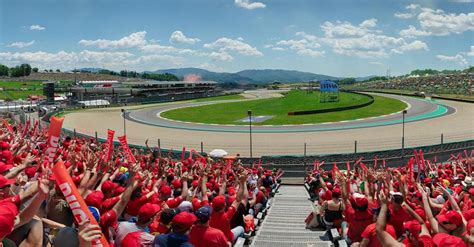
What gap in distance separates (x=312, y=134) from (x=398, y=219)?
97.4ft

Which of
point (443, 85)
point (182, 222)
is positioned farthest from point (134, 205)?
point (443, 85)

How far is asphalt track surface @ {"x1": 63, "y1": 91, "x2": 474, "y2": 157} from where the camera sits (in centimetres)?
2786

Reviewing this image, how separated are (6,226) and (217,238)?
7.69 feet

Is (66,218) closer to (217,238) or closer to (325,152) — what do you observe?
(217,238)

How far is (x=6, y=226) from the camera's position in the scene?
9.49 ft

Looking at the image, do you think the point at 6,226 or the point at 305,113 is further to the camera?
the point at 305,113

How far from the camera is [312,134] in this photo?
34781 mm

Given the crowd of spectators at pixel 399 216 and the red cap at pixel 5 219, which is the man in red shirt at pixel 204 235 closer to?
the crowd of spectators at pixel 399 216

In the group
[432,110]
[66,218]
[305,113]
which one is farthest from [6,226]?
[432,110]

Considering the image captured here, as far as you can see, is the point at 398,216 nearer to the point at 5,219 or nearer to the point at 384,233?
the point at 384,233

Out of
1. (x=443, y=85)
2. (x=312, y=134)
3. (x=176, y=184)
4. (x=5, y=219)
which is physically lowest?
(x=312, y=134)

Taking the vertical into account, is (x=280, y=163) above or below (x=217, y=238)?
below

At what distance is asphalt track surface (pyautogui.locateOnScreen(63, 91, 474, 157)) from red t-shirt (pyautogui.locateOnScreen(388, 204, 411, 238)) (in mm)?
20250

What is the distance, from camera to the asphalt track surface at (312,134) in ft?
91.4
